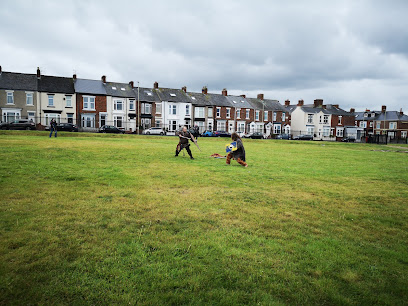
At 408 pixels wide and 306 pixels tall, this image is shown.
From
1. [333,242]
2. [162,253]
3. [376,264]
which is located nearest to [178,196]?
[162,253]

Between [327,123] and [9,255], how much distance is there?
8083 centimetres

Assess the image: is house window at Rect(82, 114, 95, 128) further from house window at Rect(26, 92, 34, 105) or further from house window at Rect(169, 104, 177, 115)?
house window at Rect(169, 104, 177, 115)

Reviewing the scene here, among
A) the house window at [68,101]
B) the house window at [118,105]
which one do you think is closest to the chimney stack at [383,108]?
the house window at [118,105]

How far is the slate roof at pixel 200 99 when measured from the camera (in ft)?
197

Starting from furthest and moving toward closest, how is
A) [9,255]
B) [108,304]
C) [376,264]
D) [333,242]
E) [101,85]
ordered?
1. [101,85]
2. [333,242]
3. [376,264]
4. [9,255]
5. [108,304]

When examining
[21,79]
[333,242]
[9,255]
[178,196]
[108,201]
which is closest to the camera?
[9,255]

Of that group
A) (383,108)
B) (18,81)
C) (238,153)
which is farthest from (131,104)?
(383,108)

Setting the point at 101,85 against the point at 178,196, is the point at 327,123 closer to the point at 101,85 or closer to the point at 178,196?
the point at 101,85

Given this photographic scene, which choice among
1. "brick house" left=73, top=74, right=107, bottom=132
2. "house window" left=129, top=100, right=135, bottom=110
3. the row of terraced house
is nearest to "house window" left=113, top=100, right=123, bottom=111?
the row of terraced house

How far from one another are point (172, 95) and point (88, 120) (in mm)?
17983

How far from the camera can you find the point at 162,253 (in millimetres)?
4125

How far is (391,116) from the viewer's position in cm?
8006

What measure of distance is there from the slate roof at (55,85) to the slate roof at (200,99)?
2436 centimetres

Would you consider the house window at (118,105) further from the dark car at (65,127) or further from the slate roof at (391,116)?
the slate roof at (391,116)
